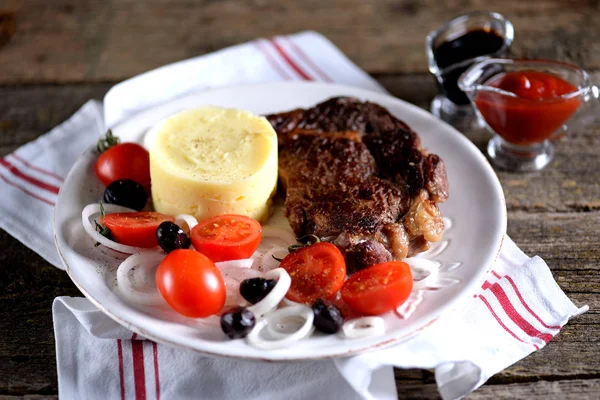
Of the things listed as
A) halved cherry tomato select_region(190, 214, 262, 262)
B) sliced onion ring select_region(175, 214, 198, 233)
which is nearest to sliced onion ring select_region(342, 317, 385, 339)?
halved cherry tomato select_region(190, 214, 262, 262)

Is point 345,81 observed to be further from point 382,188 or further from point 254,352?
point 254,352

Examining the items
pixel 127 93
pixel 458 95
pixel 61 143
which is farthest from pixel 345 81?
pixel 61 143

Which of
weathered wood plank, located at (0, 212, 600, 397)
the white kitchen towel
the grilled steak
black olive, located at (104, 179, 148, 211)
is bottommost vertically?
weathered wood plank, located at (0, 212, 600, 397)

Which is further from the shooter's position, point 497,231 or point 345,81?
point 345,81

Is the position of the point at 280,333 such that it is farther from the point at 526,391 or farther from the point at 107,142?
the point at 107,142

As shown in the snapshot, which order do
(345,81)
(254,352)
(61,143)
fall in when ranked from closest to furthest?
(254,352) → (61,143) → (345,81)

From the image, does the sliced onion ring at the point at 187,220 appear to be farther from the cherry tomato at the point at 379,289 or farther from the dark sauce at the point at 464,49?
the dark sauce at the point at 464,49

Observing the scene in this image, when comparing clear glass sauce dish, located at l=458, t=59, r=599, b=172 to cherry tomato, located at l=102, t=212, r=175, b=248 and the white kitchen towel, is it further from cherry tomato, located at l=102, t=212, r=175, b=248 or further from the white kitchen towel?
cherry tomato, located at l=102, t=212, r=175, b=248
